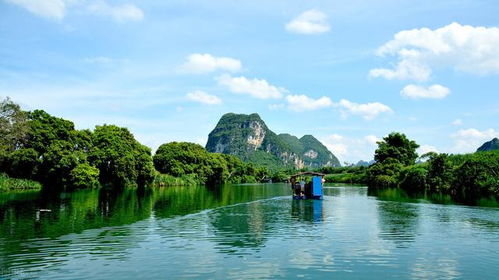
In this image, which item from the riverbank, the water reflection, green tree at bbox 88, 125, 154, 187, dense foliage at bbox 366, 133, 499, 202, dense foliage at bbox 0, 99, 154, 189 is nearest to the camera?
the water reflection

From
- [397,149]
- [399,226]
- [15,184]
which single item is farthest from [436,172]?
[15,184]

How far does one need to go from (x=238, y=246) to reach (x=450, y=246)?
10.8 meters

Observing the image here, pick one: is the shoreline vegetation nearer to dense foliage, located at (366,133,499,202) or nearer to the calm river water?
dense foliage, located at (366,133,499,202)

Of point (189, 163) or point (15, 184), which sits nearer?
point (15, 184)

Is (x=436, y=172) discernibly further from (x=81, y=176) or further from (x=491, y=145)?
(x=491, y=145)

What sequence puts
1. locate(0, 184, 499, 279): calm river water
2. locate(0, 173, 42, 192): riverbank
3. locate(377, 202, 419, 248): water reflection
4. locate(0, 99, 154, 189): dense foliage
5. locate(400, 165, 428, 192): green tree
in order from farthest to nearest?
locate(400, 165, 428, 192): green tree
locate(0, 99, 154, 189): dense foliage
locate(0, 173, 42, 192): riverbank
locate(377, 202, 419, 248): water reflection
locate(0, 184, 499, 279): calm river water

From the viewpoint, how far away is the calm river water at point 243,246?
15.1 meters

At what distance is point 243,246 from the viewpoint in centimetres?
1994

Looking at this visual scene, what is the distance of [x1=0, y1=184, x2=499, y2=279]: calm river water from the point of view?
1509 centimetres

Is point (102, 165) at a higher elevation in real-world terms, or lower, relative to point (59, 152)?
lower

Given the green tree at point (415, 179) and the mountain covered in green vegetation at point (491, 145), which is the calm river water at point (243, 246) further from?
the mountain covered in green vegetation at point (491, 145)

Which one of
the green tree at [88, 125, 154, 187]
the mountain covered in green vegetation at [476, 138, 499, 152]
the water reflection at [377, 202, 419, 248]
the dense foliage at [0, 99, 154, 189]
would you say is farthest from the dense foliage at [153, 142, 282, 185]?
the mountain covered in green vegetation at [476, 138, 499, 152]

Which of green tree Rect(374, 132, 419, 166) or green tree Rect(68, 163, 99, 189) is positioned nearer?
green tree Rect(68, 163, 99, 189)

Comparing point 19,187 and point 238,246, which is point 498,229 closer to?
point 238,246
